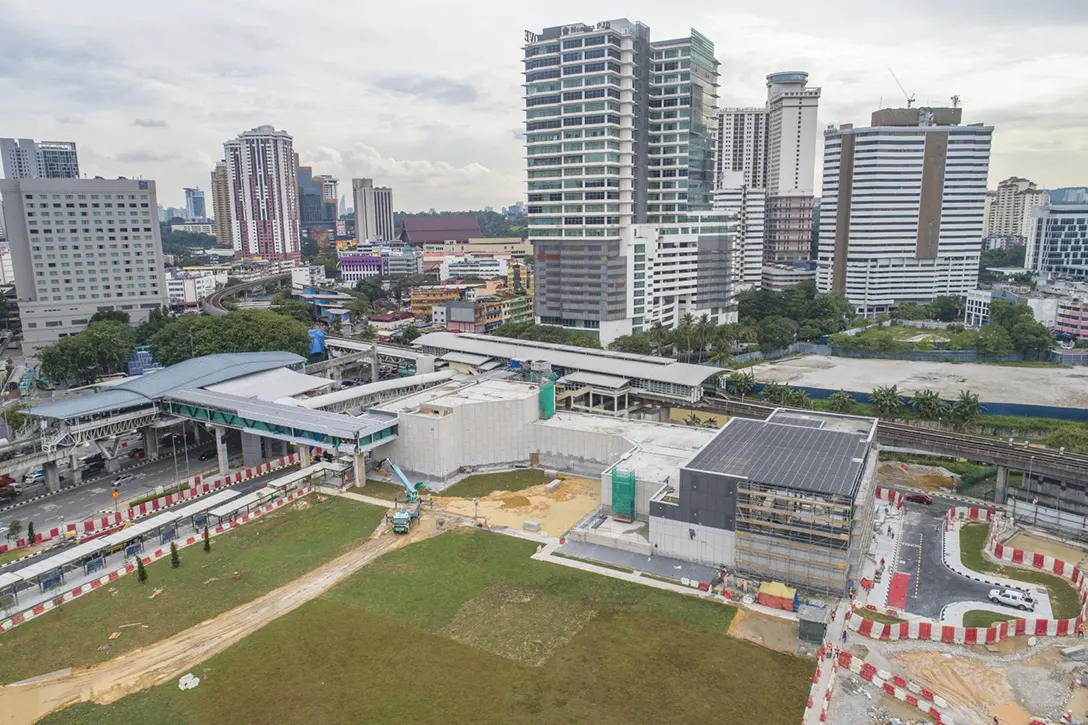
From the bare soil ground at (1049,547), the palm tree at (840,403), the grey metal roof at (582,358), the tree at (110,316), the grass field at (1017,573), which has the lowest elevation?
the bare soil ground at (1049,547)

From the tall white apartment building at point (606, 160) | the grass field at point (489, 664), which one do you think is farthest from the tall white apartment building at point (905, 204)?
the grass field at point (489, 664)

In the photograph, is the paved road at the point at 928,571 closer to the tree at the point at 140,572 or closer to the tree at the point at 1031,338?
the tree at the point at 140,572

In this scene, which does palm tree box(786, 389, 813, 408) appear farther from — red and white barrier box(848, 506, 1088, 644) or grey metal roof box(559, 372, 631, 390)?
red and white barrier box(848, 506, 1088, 644)

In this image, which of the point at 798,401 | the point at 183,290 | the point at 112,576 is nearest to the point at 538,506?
the point at 112,576

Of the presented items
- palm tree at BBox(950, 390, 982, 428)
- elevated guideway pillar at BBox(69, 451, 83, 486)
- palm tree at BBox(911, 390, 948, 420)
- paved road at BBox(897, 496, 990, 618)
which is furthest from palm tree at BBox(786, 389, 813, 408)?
elevated guideway pillar at BBox(69, 451, 83, 486)

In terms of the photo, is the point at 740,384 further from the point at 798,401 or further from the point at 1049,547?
the point at 1049,547
